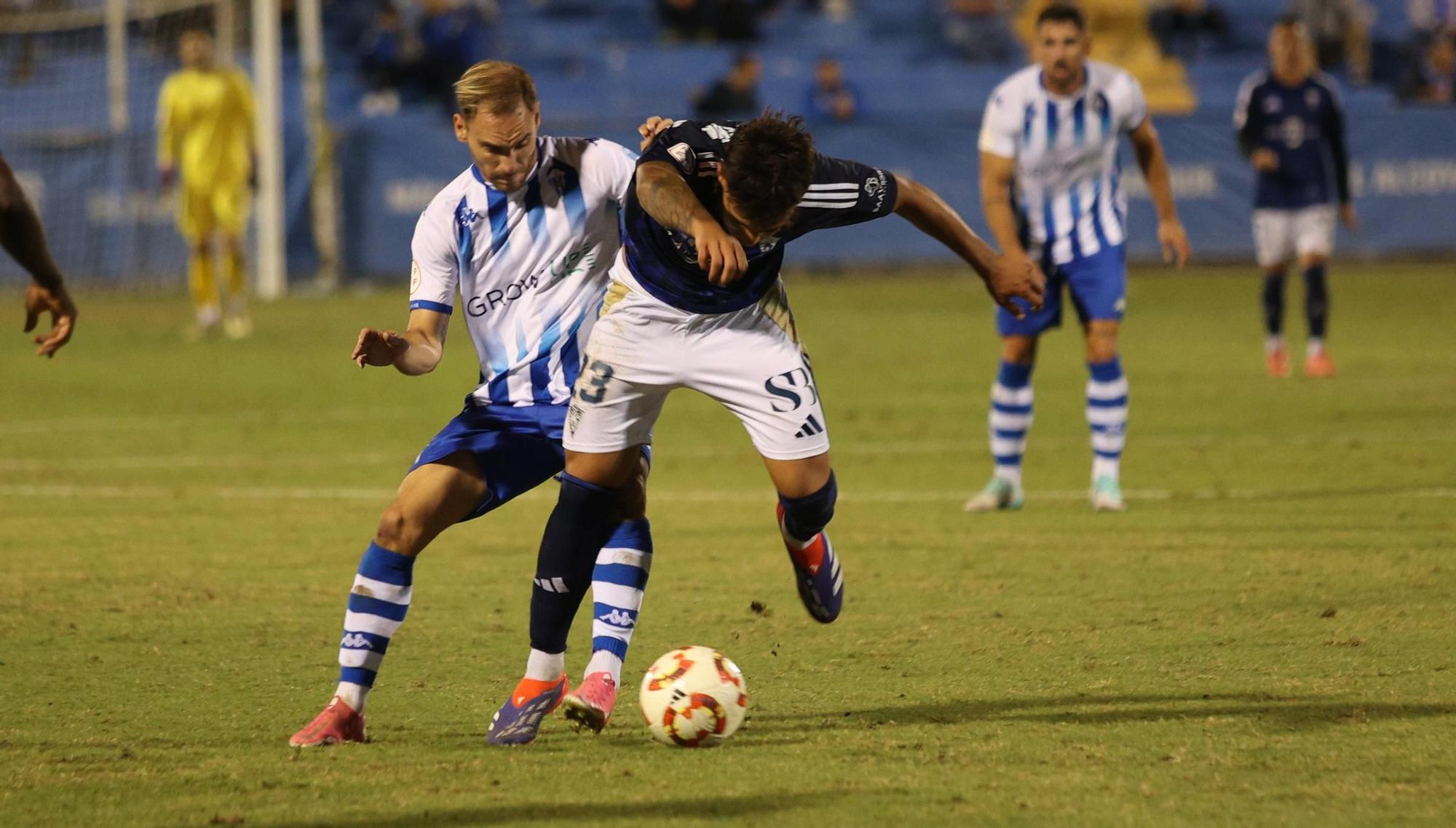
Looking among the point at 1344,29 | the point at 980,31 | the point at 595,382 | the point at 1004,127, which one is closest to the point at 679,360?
the point at 595,382

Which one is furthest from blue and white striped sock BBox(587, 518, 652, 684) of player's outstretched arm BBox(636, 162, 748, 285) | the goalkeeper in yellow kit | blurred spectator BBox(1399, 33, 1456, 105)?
blurred spectator BBox(1399, 33, 1456, 105)

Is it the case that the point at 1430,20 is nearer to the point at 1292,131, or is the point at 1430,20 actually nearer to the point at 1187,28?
the point at 1187,28

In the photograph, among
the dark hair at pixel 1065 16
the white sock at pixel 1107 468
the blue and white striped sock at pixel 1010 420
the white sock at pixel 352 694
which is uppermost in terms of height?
the dark hair at pixel 1065 16

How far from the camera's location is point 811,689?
17.0ft

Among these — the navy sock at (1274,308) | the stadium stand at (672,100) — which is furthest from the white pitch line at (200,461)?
the stadium stand at (672,100)

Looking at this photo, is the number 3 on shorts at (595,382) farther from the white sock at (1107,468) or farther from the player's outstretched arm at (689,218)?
the white sock at (1107,468)

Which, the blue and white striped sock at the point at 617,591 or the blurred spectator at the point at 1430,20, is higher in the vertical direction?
the blue and white striped sock at the point at 617,591

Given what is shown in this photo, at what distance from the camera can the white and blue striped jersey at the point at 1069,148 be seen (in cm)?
855

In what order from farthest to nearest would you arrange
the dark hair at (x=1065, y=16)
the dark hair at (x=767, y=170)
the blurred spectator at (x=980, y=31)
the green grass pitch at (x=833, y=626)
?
the blurred spectator at (x=980, y=31) → the dark hair at (x=1065, y=16) → the dark hair at (x=767, y=170) → the green grass pitch at (x=833, y=626)

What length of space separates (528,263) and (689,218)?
31.3 inches

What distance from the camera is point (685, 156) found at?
4.69 metres

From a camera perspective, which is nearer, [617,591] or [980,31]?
[617,591]

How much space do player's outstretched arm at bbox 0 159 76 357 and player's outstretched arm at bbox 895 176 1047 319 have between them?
101 inches

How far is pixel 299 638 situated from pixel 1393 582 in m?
3.58
